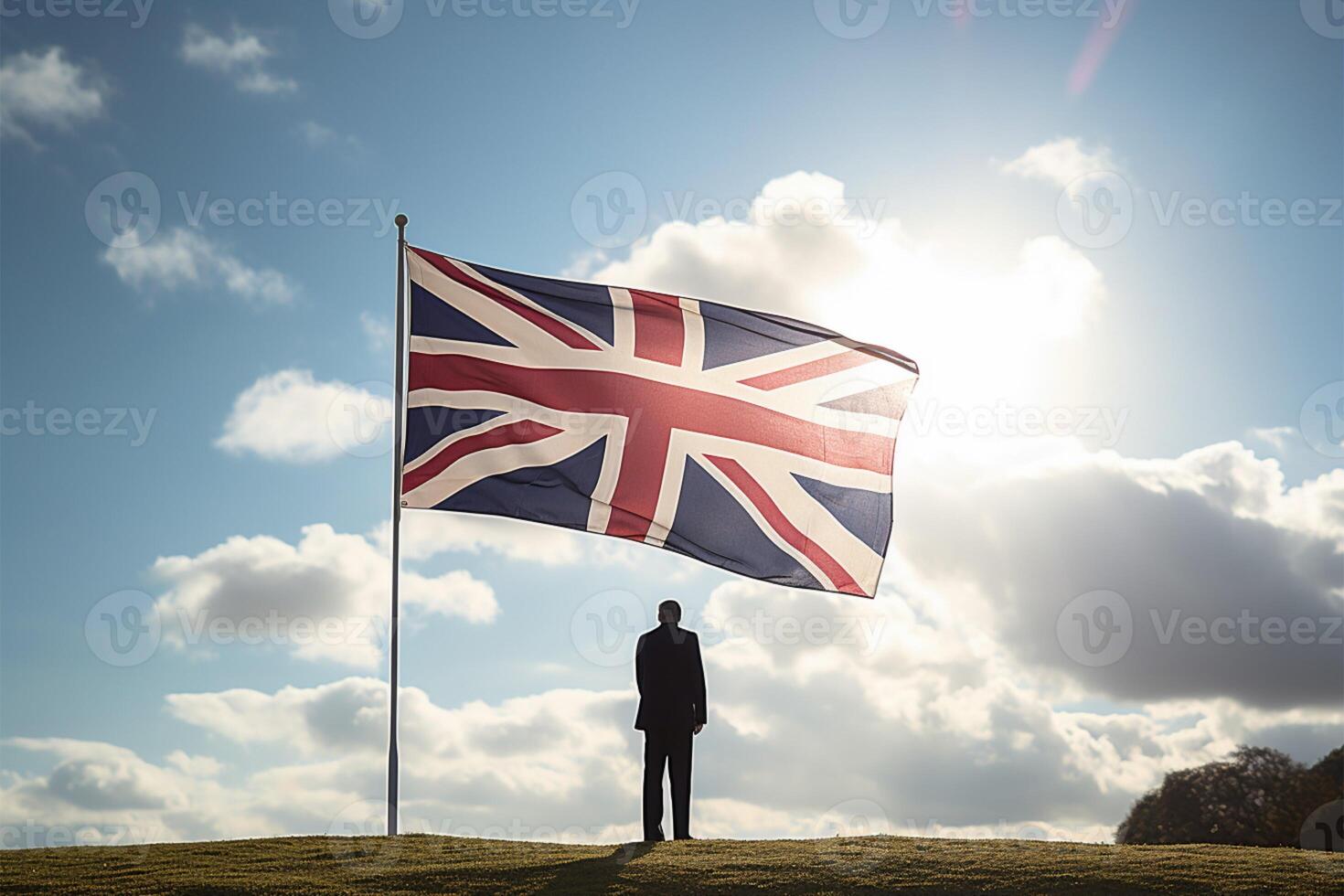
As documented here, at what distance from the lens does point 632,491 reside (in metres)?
15.9

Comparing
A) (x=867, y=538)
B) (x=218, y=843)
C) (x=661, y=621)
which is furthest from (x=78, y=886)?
(x=867, y=538)

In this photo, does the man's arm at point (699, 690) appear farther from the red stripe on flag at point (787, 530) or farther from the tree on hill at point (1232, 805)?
the tree on hill at point (1232, 805)

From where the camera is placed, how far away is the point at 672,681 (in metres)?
13.8

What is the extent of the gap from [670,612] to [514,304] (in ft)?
16.2

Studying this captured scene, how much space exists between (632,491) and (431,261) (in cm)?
399

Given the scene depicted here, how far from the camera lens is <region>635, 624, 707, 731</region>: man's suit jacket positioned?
542 inches

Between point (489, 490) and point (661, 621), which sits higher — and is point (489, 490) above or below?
above

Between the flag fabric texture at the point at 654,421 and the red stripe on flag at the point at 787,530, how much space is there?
0.08 ft

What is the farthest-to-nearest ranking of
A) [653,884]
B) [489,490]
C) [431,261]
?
[431,261] → [489,490] → [653,884]

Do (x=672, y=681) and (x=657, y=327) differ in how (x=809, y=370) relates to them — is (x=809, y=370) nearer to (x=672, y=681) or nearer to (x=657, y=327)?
(x=657, y=327)

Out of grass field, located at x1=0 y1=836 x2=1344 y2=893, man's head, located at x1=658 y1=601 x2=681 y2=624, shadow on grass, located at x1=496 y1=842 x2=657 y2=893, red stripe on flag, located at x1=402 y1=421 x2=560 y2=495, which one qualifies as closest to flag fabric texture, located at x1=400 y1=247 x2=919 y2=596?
red stripe on flag, located at x1=402 y1=421 x2=560 y2=495

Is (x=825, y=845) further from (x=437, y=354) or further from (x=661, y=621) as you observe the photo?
(x=437, y=354)

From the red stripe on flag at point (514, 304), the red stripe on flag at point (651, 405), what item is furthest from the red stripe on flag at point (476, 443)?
the red stripe on flag at point (514, 304)

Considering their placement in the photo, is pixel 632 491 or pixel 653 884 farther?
pixel 632 491
